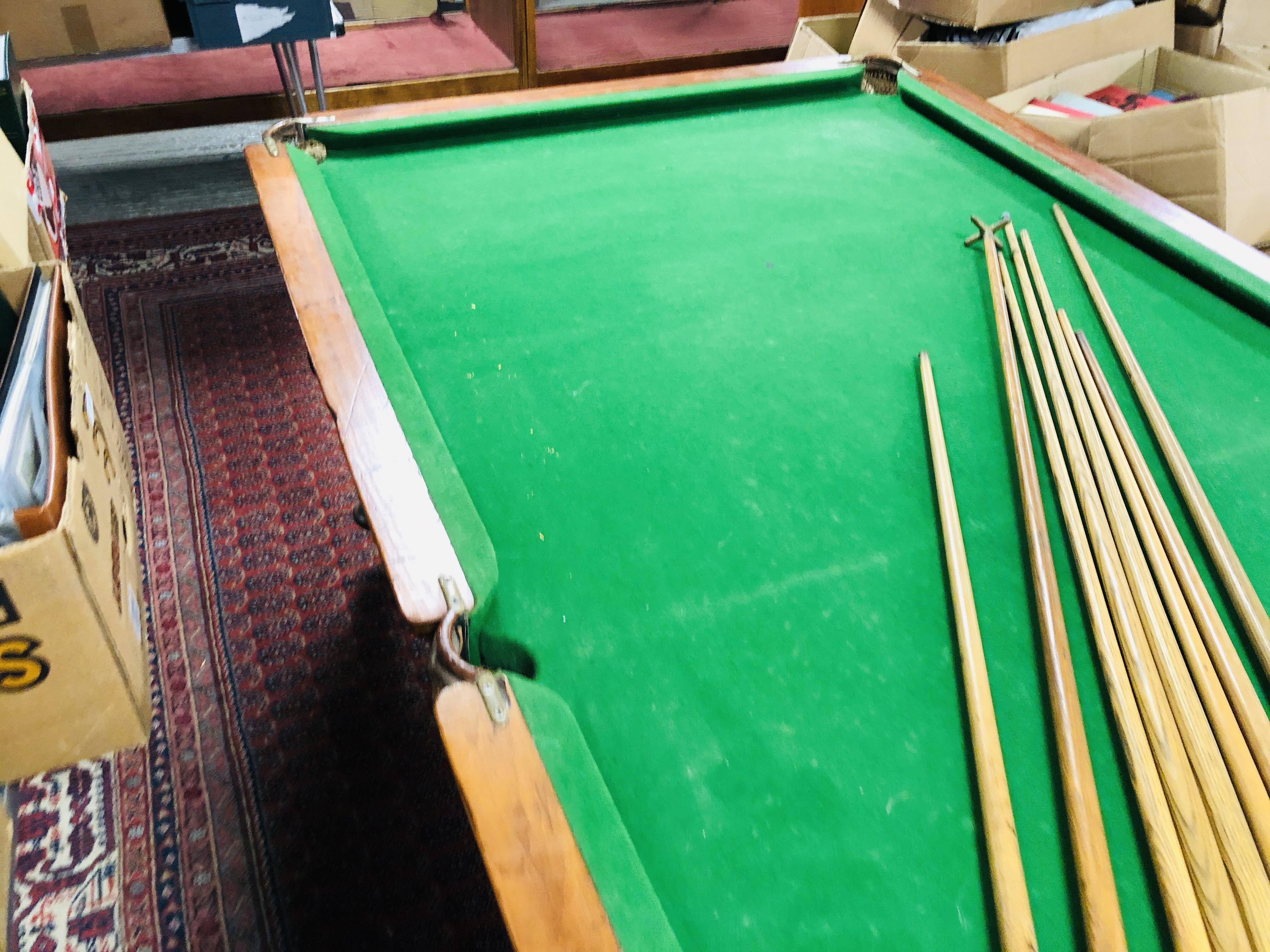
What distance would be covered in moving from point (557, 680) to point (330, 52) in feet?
11.7

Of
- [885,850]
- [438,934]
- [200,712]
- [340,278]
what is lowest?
[438,934]

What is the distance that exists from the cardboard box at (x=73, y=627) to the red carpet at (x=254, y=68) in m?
1.89

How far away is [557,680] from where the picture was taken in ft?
2.78

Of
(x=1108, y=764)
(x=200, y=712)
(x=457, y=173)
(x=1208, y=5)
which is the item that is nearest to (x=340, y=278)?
(x=457, y=173)

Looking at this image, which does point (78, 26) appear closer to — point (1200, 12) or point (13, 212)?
point (13, 212)

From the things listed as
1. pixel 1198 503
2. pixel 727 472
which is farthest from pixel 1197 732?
pixel 727 472

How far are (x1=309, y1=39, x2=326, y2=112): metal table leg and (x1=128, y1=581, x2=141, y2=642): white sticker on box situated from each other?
1983mm

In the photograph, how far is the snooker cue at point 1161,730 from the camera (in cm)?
70

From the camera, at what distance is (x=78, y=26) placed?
8.82 feet

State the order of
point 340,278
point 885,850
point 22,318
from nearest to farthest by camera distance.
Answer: point 885,850 → point 340,278 → point 22,318

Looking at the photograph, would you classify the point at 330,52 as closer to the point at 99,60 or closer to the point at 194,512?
the point at 99,60

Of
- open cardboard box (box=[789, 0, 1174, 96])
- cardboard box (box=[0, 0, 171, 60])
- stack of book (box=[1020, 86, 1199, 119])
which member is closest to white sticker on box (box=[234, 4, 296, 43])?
cardboard box (box=[0, 0, 171, 60])

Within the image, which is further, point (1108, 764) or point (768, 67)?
point (768, 67)

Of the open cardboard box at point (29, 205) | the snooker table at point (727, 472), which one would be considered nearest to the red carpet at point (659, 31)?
the open cardboard box at point (29, 205)
